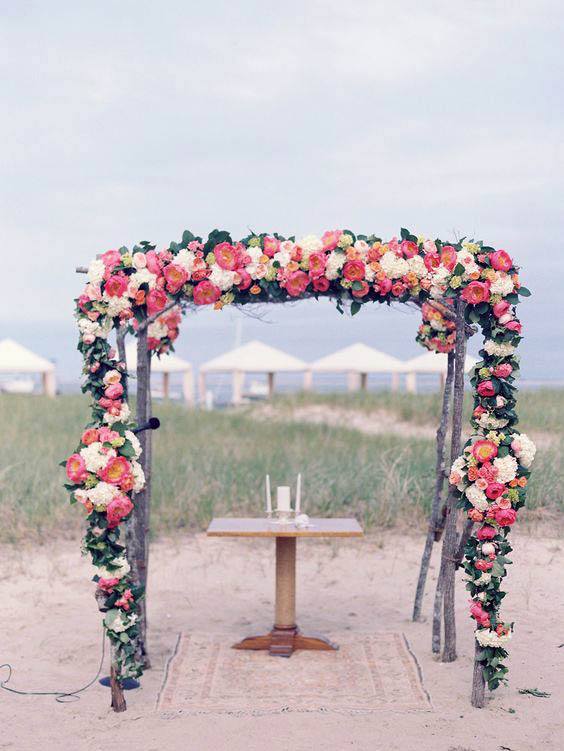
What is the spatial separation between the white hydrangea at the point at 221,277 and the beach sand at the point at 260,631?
2559mm

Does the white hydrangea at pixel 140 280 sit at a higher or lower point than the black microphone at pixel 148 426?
higher

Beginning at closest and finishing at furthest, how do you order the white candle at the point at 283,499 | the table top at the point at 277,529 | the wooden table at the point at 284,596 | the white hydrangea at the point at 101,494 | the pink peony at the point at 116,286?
the white hydrangea at the point at 101,494 < the pink peony at the point at 116,286 < the table top at the point at 277,529 < the wooden table at the point at 284,596 < the white candle at the point at 283,499

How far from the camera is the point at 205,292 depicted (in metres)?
5.54

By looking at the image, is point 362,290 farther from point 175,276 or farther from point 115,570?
point 115,570

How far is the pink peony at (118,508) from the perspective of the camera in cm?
514

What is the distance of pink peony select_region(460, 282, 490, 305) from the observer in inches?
211

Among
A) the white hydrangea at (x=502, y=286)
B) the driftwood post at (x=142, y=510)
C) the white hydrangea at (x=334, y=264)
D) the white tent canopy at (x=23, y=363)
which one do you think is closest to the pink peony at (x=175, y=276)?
the driftwood post at (x=142, y=510)

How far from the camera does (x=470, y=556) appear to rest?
17.5ft

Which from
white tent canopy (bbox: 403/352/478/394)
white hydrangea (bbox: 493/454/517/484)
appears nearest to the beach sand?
white hydrangea (bbox: 493/454/517/484)

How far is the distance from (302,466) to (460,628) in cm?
449

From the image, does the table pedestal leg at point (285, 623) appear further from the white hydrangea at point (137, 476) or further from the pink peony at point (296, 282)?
the pink peony at point (296, 282)

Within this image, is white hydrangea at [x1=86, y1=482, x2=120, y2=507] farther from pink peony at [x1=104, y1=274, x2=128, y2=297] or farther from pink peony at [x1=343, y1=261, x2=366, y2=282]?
pink peony at [x1=343, y1=261, x2=366, y2=282]

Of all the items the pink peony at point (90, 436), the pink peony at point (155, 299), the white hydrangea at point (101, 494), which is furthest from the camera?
the pink peony at point (155, 299)

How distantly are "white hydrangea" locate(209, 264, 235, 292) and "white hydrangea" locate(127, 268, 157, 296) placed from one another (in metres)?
0.36
